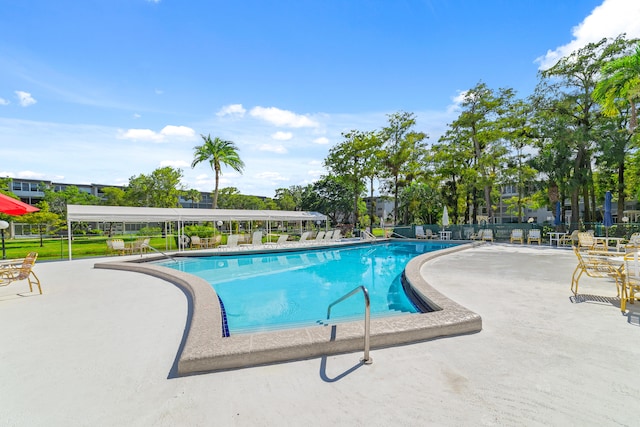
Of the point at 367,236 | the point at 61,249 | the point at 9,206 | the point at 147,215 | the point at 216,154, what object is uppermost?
the point at 216,154

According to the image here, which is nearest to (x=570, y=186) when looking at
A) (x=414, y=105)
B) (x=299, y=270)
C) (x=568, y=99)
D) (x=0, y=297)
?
(x=568, y=99)

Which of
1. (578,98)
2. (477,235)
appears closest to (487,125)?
(578,98)

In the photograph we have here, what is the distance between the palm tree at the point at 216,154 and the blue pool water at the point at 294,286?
1436 cm

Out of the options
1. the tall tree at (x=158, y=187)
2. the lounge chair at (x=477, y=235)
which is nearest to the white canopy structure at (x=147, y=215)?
the lounge chair at (x=477, y=235)

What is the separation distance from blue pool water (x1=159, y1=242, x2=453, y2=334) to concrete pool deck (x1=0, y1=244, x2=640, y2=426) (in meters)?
1.72

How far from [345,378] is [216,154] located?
2598cm

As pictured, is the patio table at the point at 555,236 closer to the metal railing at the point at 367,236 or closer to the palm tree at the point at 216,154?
the metal railing at the point at 367,236

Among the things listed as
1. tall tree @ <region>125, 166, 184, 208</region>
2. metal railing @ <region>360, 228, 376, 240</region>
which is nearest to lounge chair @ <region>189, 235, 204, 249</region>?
metal railing @ <region>360, 228, 376, 240</region>

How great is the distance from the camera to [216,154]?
26031 millimetres

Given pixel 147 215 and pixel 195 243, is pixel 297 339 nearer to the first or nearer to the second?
pixel 147 215

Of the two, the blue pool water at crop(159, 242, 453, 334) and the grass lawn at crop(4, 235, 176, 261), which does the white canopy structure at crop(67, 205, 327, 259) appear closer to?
the grass lawn at crop(4, 235, 176, 261)

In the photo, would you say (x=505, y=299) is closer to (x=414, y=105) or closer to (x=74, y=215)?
(x=74, y=215)

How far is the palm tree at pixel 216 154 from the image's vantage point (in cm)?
2589

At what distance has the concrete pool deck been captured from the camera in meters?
2.14
